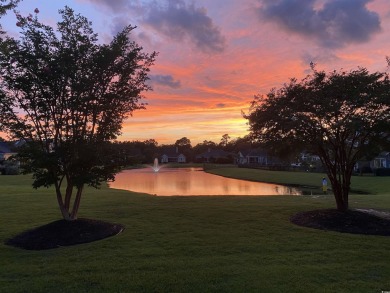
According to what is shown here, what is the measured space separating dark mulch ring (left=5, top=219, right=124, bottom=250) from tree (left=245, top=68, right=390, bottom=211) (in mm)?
6558

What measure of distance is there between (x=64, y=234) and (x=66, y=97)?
3870 mm

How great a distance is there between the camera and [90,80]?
10.0 meters

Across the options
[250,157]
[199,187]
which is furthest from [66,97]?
[250,157]

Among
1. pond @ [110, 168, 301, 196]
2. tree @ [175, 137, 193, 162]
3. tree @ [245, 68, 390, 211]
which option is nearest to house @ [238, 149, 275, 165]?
tree @ [175, 137, 193, 162]

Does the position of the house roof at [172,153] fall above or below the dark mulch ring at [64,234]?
above

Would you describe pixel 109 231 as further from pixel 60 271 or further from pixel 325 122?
pixel 325 122

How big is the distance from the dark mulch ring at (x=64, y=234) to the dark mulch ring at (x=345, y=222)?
20.0 ft

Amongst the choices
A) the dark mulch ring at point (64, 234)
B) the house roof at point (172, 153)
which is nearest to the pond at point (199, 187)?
the dark mulch ring at point (64, 234)

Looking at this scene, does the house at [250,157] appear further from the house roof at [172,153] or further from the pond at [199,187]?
the pond at [199,187]

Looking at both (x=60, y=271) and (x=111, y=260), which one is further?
(x=111, y=260)

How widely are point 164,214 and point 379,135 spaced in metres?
8.21

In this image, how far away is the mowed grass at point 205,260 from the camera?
5789mm

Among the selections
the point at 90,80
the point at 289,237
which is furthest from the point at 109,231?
the point at 289,237

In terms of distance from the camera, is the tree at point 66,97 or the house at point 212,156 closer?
the tree at point 66,97
